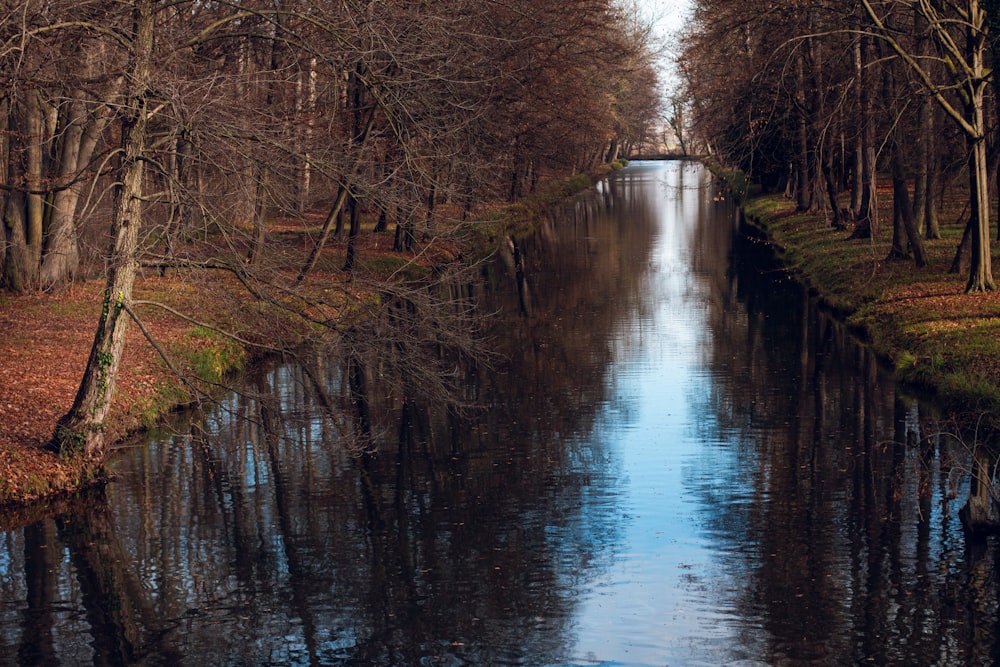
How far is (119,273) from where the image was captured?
13.8m

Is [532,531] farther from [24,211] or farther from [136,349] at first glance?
[24,211]

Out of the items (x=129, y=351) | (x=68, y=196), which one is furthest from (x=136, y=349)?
(x=68, y=196)

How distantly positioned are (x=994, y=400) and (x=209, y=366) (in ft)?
39.2

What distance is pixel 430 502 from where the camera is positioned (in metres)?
13.8

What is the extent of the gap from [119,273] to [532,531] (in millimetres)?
5619

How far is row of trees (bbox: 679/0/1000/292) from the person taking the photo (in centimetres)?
2162

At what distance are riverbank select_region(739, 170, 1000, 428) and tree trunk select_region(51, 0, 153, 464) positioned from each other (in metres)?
9.45

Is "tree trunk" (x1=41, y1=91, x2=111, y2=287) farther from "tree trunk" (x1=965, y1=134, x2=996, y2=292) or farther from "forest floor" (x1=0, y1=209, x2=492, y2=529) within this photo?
"tree trunk" (x1=965, y1=134, x2=996, y2=292)

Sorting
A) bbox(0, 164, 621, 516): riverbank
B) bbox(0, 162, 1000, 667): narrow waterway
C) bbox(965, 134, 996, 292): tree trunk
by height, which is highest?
bbox(965, 134, 996, 292): tree trunk

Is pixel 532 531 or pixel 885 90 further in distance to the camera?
pixel 885 90

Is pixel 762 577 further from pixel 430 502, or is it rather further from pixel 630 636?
pixel 430 502

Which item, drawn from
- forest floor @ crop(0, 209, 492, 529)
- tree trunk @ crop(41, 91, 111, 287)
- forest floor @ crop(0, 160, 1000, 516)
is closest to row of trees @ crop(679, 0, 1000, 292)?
A: forest floor @ crop(0, 160, 1000, 516)

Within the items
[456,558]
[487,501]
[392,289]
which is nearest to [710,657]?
[456,558]

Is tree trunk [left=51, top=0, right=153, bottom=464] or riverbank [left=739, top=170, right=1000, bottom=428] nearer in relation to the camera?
tree trunk [left=51, top=0, right=153, bottom=464]
